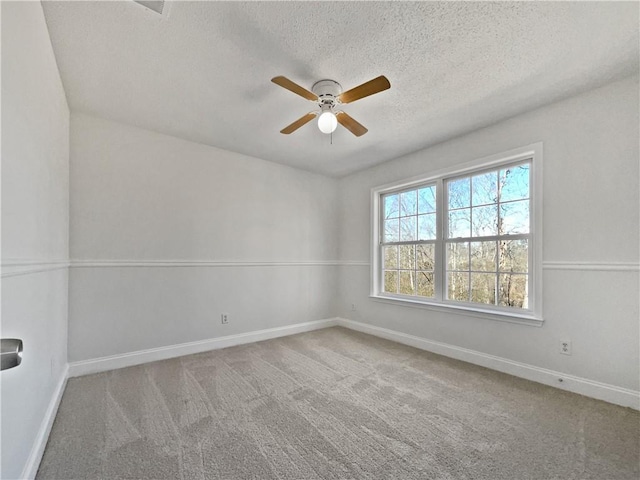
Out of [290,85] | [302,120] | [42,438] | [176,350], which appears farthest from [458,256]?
[42,438]

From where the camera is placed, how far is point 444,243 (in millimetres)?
3357

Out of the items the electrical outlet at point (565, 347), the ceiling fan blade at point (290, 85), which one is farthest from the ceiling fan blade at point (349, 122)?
the electrical outlet at point (565, 347)

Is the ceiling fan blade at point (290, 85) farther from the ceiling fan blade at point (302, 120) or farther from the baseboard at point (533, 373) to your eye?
the baseboard at point (533, 373)

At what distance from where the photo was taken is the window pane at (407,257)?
3740mm

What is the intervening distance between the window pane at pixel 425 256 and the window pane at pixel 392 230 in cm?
39

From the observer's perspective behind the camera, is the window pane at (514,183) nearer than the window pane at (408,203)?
Yes

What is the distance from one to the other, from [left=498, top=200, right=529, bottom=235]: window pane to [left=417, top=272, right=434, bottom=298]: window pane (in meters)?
0.95

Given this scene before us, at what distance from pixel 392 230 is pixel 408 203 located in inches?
17.2

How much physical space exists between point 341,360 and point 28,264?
2558 millimetres

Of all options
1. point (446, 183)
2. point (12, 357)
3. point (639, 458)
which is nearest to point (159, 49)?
point (12, 357)

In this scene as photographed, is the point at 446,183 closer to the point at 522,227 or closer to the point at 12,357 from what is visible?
the point at 522,227

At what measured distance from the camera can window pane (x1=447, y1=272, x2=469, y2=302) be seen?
316cm

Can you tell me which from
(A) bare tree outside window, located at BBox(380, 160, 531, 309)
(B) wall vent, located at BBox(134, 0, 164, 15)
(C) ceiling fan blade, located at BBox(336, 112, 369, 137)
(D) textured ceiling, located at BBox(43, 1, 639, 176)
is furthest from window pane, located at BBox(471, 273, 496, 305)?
(B) wall vent, located at BBox(134, 0, 164, 15)

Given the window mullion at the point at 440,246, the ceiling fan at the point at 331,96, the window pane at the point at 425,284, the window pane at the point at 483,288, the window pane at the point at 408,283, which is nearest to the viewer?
the ceiling fan at the point at 331,96
